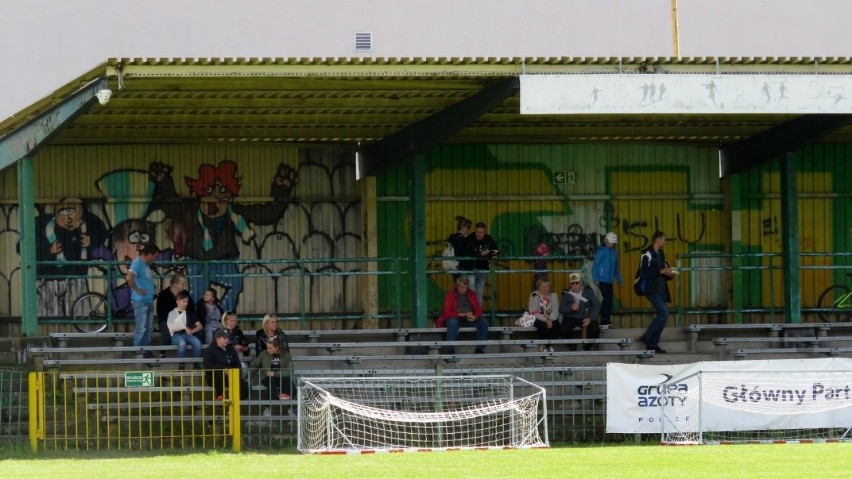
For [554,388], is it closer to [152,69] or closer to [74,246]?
[152,69]

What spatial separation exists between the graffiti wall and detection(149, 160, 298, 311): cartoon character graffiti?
16 millimetres

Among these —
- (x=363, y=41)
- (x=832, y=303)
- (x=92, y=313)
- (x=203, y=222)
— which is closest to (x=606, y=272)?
(x=832, y=303)

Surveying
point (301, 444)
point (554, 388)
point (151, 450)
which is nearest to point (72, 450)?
point (151, 450)

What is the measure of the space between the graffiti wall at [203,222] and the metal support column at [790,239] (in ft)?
21.6

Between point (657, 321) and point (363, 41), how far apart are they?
1794cm

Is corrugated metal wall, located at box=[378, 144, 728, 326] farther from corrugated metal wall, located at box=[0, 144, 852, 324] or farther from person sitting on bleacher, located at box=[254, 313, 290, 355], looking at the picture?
person sitting on bleacher, located at box=[254, 313, 290, 355]

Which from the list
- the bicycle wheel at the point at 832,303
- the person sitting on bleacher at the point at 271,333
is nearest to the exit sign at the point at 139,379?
the person sitting on bleacher at the point at 271,333

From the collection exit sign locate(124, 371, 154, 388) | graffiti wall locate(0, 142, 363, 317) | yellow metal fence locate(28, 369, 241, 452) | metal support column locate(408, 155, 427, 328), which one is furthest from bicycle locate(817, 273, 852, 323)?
exit sign locate(124, 371, 154, 388)

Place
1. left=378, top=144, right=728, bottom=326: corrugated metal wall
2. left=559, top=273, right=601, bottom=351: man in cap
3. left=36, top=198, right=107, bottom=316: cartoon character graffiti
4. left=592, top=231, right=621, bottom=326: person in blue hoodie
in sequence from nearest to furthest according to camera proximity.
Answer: left=559, top=273, right=601, bottom=351: man in cap
left=592, top=231, right=621, bottom=326: person in blue hoodie
left=36, top=198, right=107, bottom=316: cartoon character graffiti
left=378, top=144, right=728, bottom=326: corrugated metal wall

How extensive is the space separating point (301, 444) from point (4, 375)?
13.3 ft

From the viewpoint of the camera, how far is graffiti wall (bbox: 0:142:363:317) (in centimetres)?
2486

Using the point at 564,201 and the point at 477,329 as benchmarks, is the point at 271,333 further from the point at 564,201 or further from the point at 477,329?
the point at 564,201

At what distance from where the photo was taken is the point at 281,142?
25.3 metres

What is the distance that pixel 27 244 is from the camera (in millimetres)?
21828
